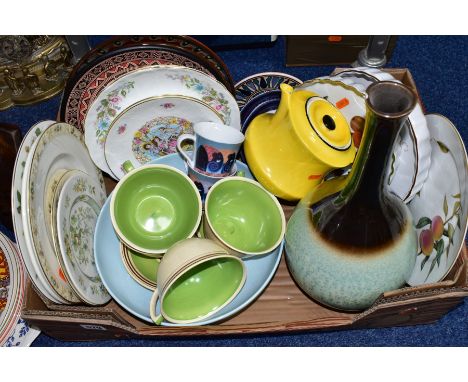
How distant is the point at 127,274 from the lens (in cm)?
89

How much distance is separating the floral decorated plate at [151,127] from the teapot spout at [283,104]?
13 centimetres

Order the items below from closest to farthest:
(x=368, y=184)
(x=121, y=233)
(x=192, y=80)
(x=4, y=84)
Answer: (x=368, y=184) → (x=121, y=233) → (x=192, y=80) → (x=4, y=84)

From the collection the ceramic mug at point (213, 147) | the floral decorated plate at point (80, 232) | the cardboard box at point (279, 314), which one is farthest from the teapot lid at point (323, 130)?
the floral decorated plate at point (80, 232)

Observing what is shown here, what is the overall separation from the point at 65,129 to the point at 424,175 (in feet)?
1.83

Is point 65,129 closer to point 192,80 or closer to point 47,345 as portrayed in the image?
point 192,80

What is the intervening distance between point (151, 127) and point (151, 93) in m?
0.06

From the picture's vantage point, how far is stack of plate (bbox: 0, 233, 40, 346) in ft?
2.90

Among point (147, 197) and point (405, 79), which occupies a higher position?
point (405, 79)

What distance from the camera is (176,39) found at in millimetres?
900

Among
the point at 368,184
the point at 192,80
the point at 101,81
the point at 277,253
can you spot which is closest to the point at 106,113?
the point at 101,81

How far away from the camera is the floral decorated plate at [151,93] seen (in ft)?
2.94

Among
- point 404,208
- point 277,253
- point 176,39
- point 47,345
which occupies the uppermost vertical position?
point 176,39

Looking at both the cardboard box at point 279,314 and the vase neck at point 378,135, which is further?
the cardboard box at point 279,314

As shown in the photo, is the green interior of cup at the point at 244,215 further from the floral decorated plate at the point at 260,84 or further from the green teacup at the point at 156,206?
the floral decorated plate at the point at 260,84
